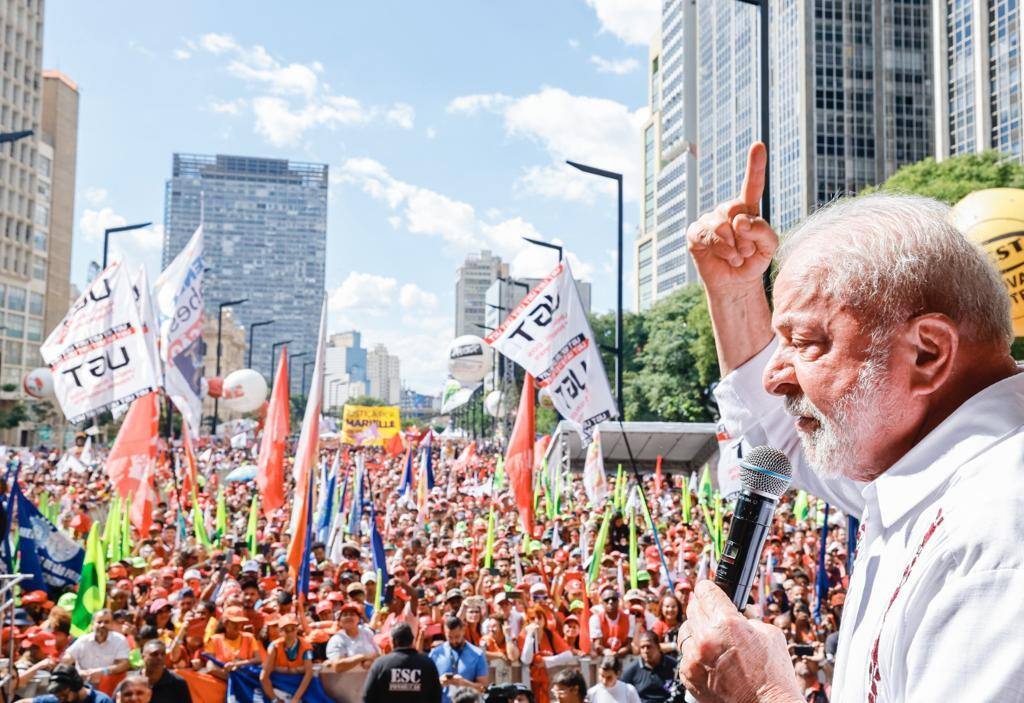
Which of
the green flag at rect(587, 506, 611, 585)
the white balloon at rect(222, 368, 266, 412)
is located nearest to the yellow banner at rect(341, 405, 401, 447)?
the white balloon at rect(222, 368, 266, 412)

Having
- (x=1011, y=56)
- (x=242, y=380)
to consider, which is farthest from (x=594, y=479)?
(x=1011, y=56)

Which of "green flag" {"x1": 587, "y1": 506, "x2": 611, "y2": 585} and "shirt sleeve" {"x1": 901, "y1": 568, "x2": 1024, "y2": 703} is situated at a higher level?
"shirt sleeve" {"x1": 901, "y1": 568, "x2": 1024, "y2": 703}

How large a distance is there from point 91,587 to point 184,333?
20.8 feet

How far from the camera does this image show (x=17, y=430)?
82.6 metres

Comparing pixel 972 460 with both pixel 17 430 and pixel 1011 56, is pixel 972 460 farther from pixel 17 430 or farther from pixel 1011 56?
pixel 17 430

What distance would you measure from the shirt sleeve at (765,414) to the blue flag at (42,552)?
9870 millimetres

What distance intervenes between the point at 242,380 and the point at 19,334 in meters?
53.5

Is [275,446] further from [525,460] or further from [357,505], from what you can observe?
[357,505]

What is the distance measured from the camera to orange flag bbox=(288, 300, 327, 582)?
35.4 ft

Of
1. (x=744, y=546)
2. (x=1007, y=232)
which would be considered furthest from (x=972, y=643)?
(x=1007, y=232)

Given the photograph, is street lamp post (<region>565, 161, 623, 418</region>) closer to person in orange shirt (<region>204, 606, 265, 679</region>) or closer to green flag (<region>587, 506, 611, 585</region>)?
green flag (<region>587, 506, 611, 585</region>)

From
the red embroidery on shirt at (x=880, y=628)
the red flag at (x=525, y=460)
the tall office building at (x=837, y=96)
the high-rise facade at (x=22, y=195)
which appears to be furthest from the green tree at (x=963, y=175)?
the high-rise facade at (x=22, y=195)

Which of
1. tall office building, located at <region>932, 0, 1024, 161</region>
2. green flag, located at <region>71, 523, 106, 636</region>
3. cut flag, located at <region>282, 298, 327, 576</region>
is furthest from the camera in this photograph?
tall office building, located at <region>932, 0, 1024, 161</region>

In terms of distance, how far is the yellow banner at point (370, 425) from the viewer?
43.8 m
